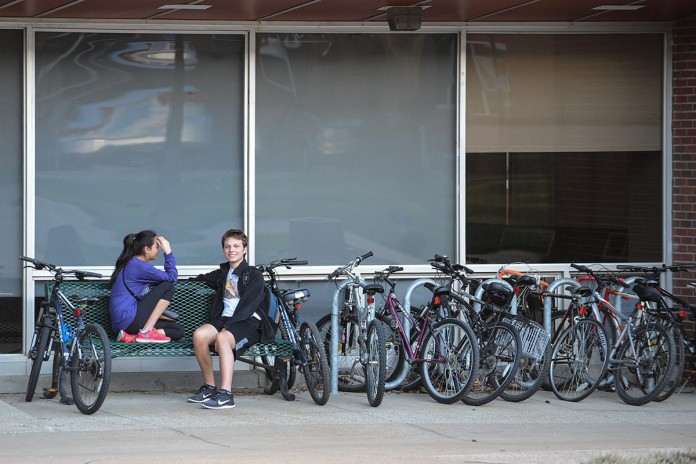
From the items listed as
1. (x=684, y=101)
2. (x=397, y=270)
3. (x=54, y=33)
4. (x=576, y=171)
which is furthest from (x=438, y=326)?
(x=54, y=33)

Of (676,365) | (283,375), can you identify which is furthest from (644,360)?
(283,375)

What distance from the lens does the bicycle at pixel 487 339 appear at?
9.73 meters

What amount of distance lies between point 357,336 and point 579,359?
5.80 feet

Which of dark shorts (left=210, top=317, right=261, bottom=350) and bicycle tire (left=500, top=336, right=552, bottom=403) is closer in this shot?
dark shorts (left=210, top=317, right=261, bottom=350)

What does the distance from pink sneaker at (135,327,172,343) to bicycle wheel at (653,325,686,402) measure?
151 inches

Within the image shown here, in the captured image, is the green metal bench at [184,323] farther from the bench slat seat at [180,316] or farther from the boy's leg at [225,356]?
the boy's leg at [225,356]

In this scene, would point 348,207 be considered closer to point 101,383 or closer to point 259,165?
point 259,165

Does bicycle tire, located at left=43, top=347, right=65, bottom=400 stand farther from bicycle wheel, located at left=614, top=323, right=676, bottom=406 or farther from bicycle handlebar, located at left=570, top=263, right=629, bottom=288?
bicycle wheel, located at left=614, top=323, right=676, bottom=406

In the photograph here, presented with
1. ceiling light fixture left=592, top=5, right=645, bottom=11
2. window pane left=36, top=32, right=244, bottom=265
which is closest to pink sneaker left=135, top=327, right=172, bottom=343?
window pane left=36, top=32, right=244, bottom=265

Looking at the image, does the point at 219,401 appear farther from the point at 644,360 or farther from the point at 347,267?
the point at 644,360

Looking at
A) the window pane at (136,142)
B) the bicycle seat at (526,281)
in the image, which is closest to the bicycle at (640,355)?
the bicycle seat at (526,281)

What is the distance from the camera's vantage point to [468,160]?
11062 mm

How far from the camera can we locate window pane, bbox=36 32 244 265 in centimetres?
1037

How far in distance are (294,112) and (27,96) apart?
85.8 inches
